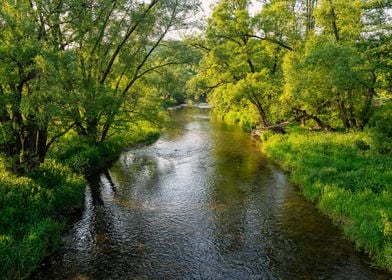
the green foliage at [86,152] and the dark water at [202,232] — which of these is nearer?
the dark water at [202,232]

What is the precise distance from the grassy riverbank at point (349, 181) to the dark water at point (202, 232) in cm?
66

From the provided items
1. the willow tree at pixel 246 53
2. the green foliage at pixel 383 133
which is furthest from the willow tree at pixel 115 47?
the green foliage at pixel 383 133

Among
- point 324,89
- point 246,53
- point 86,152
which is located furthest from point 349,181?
point 246,53

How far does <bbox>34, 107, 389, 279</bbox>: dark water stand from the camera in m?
12.6

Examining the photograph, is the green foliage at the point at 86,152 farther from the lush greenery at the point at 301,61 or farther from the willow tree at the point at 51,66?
the lush greenery at the point at 301,61

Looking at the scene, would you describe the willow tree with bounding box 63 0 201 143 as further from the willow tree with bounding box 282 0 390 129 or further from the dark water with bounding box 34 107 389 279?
the willow tree with bounding box 282 0 390 129

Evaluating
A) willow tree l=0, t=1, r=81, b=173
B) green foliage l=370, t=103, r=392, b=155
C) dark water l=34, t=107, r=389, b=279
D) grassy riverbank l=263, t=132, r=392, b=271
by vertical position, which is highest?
willow tree l=0, t=1, r=81, b=173

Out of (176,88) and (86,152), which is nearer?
(86,152)

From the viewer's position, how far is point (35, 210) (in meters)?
15.2

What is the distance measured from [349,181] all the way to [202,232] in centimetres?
897

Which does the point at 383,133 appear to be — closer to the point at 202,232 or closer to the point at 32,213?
the point at 202,232

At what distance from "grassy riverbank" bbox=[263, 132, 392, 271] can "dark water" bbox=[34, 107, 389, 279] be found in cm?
A: 66

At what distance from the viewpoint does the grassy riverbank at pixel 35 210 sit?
40.0ft

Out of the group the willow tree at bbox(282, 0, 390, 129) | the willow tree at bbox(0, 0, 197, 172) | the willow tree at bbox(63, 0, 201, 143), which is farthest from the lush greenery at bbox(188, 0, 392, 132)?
the willow tree at bbox(0, 0, 197, 172)
